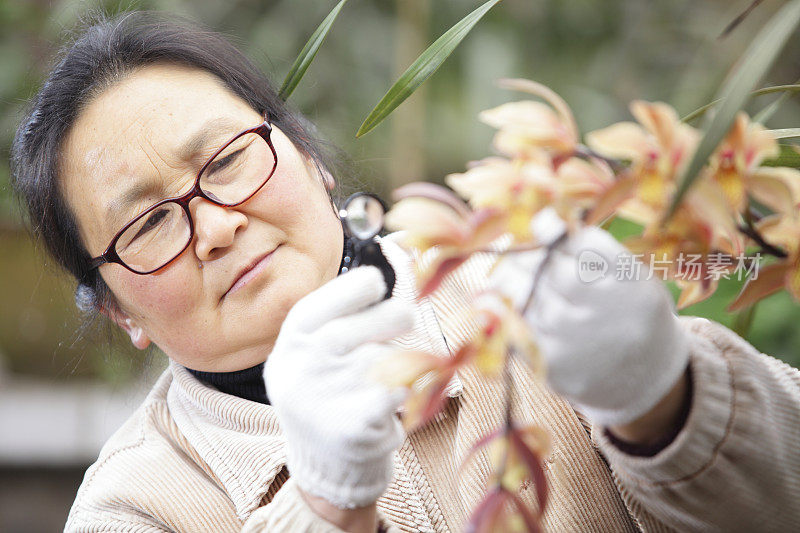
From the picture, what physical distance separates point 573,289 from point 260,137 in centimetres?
41

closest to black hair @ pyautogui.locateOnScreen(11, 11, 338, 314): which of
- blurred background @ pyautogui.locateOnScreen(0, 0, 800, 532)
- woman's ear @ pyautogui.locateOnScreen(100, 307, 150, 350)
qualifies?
woman's ear @ pyautogui.locateOnScreen(100, 307, 150, 350)

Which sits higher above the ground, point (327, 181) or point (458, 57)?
point (327, 181)

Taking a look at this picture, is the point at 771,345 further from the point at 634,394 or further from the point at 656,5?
the point at 656,5

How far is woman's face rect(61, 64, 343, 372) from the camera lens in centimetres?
65

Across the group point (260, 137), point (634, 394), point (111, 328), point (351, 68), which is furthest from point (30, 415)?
point (634, 394)

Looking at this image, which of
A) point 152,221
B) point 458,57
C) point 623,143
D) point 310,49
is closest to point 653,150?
point 623,143

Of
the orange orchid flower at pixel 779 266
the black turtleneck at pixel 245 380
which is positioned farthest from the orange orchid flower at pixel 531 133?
the black turtleneck at pixel 245 380

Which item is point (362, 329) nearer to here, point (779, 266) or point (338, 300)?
point (338, 300)

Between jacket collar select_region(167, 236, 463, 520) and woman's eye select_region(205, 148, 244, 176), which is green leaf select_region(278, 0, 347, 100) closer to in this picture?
woman's eye select_region(205, 148, 244, 176)

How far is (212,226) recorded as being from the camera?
643 mm

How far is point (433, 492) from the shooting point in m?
0.70

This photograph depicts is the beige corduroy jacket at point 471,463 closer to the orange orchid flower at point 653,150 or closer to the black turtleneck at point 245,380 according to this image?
the black turtleneck at point 245,380

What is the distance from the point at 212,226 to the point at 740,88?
443 millimetres

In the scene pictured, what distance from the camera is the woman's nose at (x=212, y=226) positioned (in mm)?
642
